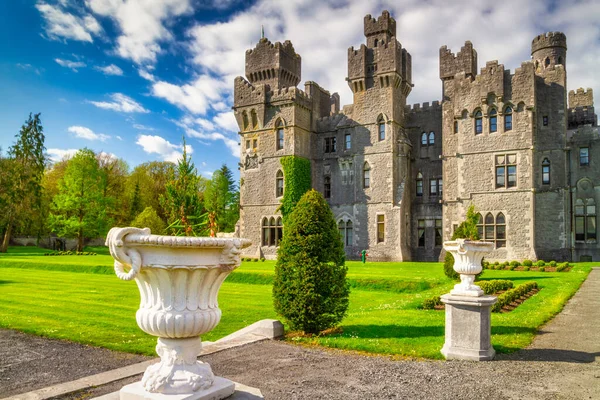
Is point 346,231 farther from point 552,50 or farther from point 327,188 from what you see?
point 552,50

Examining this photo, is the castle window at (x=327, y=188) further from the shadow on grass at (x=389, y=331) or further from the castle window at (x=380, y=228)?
the shadow on grass at (x=389, y=331)

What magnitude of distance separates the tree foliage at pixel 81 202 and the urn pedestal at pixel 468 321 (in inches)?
1707

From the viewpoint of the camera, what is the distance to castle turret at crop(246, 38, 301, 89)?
135 ft

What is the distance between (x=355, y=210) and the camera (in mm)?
36500

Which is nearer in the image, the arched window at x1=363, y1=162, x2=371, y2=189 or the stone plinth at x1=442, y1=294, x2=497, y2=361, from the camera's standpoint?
the stone plinth at x1=442, y1=294, x2=497, y2=361

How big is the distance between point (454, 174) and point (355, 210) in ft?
25.5

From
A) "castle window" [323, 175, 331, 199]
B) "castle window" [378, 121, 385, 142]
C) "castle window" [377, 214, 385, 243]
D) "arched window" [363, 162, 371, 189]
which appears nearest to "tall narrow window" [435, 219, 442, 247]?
"castle window" [377, 214, 385, 243]

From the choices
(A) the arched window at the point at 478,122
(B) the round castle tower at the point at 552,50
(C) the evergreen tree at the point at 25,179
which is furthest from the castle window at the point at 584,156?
(C) the evergreen tree at the point at 25,179

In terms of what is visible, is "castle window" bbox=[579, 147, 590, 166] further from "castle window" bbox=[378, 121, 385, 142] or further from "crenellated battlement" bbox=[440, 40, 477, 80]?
"castle window" bbox=[378, 121, 385, 142]

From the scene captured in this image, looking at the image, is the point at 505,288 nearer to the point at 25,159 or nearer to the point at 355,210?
the point at 355,210

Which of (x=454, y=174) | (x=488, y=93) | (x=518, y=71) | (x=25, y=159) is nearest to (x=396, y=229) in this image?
(x=454, y=174)

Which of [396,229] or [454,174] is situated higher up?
[454,174]

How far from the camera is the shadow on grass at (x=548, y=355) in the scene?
7.88m

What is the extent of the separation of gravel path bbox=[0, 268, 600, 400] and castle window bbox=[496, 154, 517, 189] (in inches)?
918
